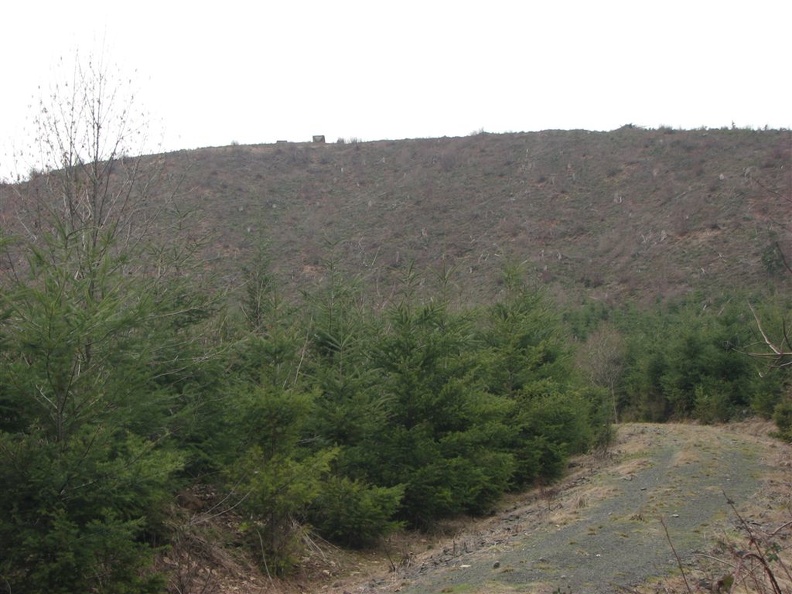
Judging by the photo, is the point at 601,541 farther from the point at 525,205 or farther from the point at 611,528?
the point at 525,205

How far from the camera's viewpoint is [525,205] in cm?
6238

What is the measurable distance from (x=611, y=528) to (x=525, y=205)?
172 ft

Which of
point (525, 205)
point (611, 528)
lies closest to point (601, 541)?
point (611, 528)

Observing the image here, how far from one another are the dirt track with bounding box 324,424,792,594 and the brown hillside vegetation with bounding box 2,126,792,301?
25367mm

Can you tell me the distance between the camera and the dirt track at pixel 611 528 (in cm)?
890

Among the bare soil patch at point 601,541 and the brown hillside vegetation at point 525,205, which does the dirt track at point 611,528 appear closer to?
the bare soil patch at point 601,541

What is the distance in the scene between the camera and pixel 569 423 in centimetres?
2086

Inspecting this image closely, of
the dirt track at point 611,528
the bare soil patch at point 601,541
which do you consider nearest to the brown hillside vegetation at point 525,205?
the dirt track at point 611,528

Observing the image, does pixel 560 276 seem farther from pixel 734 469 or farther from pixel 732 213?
pixel 734 469

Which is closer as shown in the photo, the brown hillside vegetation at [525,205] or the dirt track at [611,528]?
the dirt track at [611,528]

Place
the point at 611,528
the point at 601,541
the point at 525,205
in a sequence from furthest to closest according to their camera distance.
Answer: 1. the point at 525,205
2. the point at 611,528
3. the point at 601,541

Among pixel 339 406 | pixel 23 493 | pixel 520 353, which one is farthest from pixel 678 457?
pixel 23 493

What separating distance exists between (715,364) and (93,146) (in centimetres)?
2813

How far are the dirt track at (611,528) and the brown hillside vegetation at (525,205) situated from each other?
25367mm
